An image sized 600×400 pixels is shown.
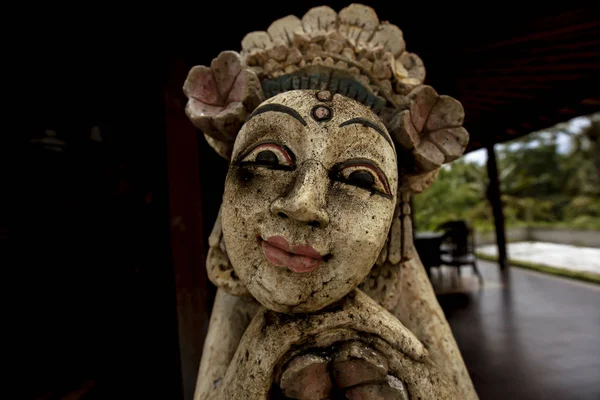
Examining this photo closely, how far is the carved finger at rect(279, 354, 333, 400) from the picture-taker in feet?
2.50

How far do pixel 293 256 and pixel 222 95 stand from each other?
21.2 inches

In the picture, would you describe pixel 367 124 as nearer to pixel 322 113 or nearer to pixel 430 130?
pixel 322 113

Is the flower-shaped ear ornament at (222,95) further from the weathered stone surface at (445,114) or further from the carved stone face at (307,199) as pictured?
the weathered stone surface at (445,114)

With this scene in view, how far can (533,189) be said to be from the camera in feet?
51.2

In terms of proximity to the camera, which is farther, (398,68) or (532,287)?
(532,287)

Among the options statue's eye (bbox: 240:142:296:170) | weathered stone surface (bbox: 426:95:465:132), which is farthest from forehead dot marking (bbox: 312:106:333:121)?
weathered stone surface (bbox: 426:95:465:132)

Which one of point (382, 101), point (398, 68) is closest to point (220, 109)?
point (382, 101)

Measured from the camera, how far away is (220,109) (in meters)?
1.00

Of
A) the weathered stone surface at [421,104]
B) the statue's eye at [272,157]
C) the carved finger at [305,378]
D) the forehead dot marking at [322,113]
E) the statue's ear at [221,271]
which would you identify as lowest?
the carved finger at [305,378]

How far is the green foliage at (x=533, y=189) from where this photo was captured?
37.3 ft

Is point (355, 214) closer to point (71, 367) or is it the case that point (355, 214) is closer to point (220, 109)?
point (220, 109)

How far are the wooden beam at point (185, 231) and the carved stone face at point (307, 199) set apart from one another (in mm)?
1013

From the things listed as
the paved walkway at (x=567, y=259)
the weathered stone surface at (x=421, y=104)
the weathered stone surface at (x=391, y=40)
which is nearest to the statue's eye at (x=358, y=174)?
the weathered stone surface at (x=421, y=104)

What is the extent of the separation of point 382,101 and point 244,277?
0.64m
